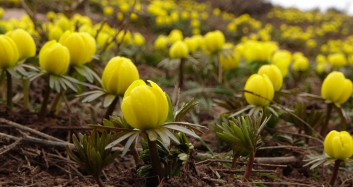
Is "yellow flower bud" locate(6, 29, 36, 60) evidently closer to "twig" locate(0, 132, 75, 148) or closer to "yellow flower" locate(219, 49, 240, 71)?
"twig" locate(0, 132, 75, 148)

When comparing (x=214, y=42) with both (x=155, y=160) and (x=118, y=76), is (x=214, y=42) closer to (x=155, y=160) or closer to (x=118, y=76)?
(x=118, y=76)

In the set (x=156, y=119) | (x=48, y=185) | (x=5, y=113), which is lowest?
(x=48, y=185)

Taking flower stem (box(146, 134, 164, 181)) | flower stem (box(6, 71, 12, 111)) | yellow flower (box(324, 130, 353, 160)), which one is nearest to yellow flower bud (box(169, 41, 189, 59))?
flower stem (box(6, 71, 12, 111))

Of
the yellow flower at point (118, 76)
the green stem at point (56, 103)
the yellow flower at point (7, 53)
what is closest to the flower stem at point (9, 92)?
the yellow flower at point (7, 53)

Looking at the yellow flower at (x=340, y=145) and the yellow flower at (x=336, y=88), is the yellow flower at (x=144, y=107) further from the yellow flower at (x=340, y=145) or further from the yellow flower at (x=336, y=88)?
the yellow flower at (x=336, y=88)

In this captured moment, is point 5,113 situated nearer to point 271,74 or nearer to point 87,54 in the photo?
point 87,54

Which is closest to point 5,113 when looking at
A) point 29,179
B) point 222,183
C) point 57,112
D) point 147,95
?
point 57,112
